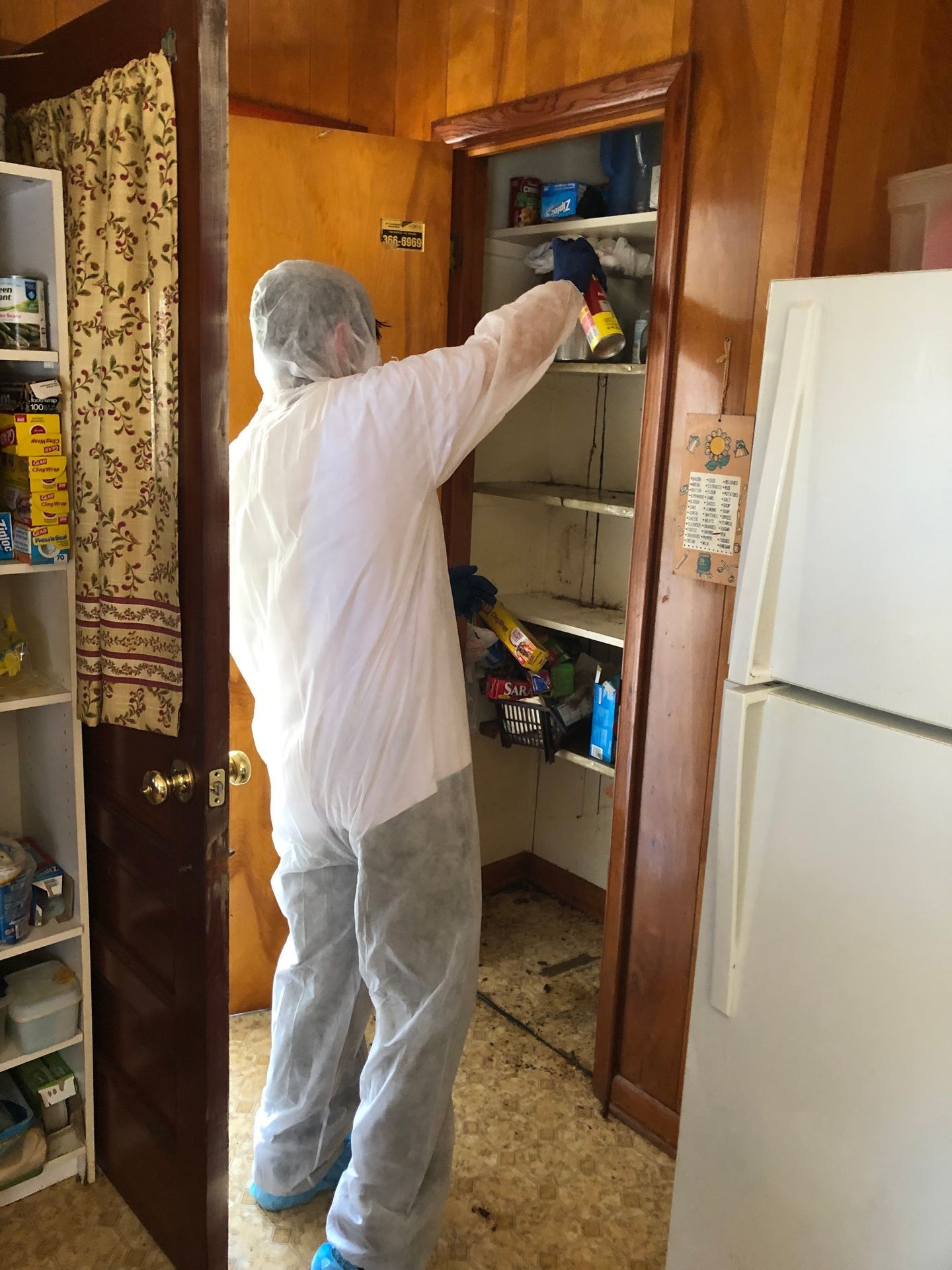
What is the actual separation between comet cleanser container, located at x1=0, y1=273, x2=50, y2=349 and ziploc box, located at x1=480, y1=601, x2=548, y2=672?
1305mm

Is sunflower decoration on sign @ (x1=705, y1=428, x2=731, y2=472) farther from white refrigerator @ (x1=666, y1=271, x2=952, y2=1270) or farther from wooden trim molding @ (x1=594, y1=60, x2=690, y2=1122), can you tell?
white refrigerator @ (x1=666, y1=271, x2=952, y2=1270)

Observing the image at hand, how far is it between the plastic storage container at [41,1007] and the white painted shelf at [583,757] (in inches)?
49.3

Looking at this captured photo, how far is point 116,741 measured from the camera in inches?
66.9

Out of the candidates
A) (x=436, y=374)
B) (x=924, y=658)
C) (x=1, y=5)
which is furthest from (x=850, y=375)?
(x=1, y=5)

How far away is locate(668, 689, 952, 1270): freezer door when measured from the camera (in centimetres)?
134

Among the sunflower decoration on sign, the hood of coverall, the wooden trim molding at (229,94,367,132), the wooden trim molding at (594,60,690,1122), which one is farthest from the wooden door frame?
the hood of coverall

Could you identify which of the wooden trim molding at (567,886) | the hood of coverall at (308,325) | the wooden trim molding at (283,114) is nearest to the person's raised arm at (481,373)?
the hood of coverall at (308,325)

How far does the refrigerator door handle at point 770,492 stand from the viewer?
55.6 inches

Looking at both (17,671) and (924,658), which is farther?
(17,671)

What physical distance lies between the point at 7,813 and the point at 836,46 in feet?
6.78

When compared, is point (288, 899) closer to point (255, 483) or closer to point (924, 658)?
point (255, 483)

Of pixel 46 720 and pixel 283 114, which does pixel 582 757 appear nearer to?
pixel 46 720

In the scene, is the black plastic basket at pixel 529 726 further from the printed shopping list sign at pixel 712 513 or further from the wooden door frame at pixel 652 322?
the printed shopping list sign at pixel 712 513

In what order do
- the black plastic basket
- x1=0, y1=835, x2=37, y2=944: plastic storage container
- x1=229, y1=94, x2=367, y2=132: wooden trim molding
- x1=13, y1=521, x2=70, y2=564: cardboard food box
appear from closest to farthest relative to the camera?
x1=13, y1=521, x2=70, y2=564: cardboard food box, x1=0, y1=835, x2=37, y2=944: plastic storage container, x1=229, y1=94, x2=367, y2=132: wooden trim molding, the black plastic basket
